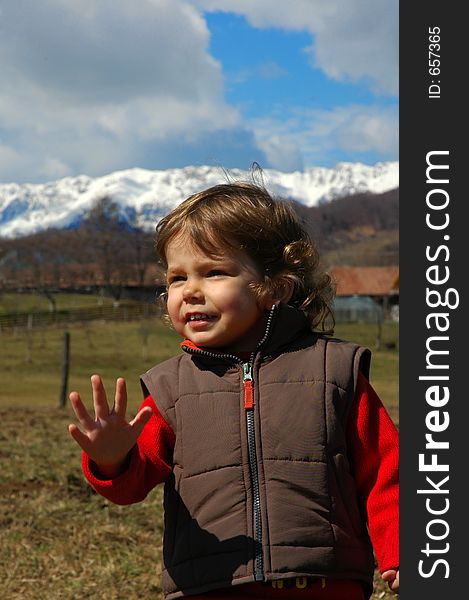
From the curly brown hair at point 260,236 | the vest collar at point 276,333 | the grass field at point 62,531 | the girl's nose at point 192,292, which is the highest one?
the curly brown hair at point 260,236

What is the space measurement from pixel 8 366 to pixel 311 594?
31.8m

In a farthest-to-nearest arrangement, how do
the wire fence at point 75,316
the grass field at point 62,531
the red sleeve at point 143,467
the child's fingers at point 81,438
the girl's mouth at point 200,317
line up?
the wire fence at point 75,316 → the grass field at point 62,531 → the girl's mouth at point 200,317 → the red sleeve at point 143,467 → the child's fingers at point 81,438

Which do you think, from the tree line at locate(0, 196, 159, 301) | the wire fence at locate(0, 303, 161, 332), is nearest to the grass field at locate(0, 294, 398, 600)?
the wire fence at locate(0, 303, 161, 332)

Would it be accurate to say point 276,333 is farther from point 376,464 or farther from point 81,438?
point 81,438

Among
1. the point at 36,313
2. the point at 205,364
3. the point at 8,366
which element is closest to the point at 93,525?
the point at 205,364

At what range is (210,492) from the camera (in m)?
2.24

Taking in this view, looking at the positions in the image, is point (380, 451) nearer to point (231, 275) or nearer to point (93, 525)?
point (231, 275)

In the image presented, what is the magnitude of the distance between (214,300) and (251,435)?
40 cm

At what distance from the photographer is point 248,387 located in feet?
7.56

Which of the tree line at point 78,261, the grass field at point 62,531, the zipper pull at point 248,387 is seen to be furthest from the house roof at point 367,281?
the zipper pull at point 248,387

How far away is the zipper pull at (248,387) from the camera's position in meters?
2.28

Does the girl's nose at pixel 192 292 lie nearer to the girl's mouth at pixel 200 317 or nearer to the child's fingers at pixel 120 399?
the girl's mouth at pixel 200 317

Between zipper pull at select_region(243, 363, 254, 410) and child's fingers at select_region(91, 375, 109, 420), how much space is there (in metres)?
0.39

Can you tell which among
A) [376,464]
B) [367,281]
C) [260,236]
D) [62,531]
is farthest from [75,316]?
[376,464]
